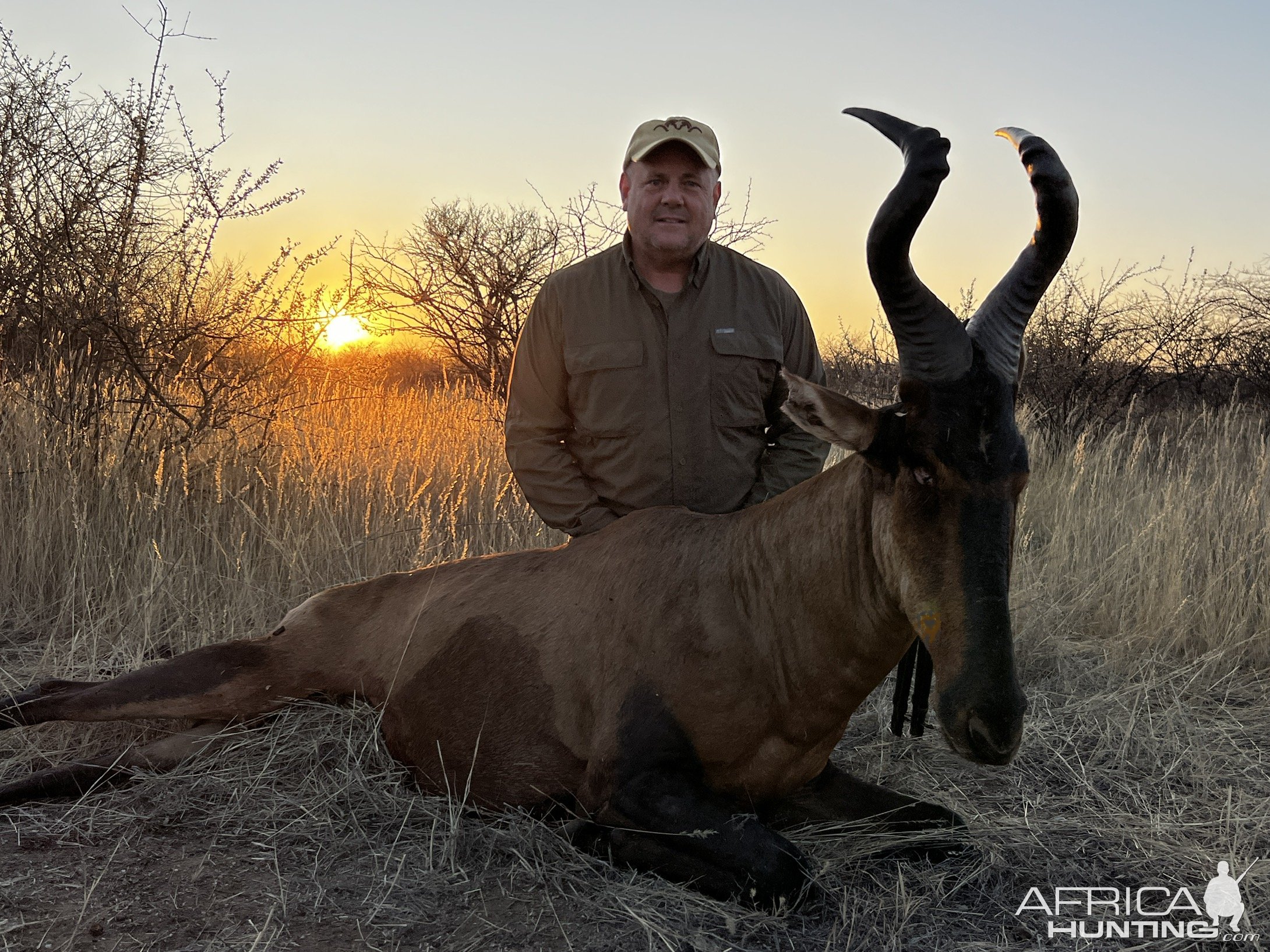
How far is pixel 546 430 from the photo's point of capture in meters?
4.52

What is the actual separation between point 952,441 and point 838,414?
0.30 meters

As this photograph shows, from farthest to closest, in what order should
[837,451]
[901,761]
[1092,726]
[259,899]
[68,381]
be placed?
1. [837,451]
2. [68,381]
3. [1092,726]
4. [901,761]
5. [259,899]

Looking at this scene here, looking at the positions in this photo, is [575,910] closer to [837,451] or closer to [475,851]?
[475,851]

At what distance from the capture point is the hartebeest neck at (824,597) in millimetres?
2932

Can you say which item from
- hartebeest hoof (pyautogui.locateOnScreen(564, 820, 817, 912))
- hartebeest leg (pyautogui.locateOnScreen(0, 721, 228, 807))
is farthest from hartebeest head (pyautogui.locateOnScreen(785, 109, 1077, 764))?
hartebeest leg (pyautogui.locateOnScreen(0, 721, 228, 807))

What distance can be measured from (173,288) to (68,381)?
98 centimetres

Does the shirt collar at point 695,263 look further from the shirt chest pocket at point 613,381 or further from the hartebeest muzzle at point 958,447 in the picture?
the hartebeest muzzle at point 958,447

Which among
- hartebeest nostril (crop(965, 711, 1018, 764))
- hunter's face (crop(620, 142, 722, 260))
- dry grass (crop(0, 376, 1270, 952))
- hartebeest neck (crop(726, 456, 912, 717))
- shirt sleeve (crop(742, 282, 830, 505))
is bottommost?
dry grass (crop(0, 376, 1270, 952))

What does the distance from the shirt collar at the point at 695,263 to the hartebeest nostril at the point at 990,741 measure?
2.49 metres

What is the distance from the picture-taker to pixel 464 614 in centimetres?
365

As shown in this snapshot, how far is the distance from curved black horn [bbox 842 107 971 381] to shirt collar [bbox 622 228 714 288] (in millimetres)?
1745

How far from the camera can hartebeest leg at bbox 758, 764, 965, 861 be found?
3475mm

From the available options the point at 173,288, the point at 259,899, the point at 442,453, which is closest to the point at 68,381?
the point at 173,288

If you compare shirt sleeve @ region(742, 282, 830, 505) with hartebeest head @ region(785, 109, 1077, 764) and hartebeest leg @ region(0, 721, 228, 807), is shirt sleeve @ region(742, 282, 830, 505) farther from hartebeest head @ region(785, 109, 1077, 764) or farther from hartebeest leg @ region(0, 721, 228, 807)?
hartebeest leg @ region(0, 721, 228, 807)
